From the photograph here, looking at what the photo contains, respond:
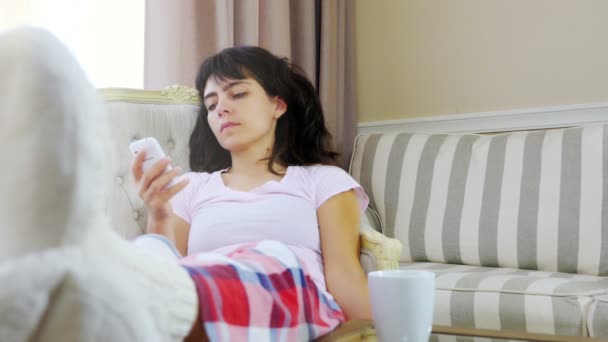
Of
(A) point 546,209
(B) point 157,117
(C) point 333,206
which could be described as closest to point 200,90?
(B) point 157,117

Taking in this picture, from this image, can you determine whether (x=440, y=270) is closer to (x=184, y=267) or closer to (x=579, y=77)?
(x=579, y=77)

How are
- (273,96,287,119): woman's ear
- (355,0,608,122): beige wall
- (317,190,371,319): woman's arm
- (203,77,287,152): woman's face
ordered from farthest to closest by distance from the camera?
(355,0,608,122): beige wall
(273,96,287,119): woman's ear
(203,77,287,152): woman's face
(317,190,371,319): woman's arm

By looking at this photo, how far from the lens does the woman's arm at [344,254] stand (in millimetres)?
1335

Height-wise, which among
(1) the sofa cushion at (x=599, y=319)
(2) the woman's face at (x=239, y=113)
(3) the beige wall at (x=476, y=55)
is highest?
(3) the beige wall at (x=476, y=55)

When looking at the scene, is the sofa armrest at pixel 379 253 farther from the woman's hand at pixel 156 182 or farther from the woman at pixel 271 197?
the woman's hand at pixel 156 182

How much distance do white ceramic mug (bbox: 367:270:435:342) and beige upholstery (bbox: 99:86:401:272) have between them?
55cm

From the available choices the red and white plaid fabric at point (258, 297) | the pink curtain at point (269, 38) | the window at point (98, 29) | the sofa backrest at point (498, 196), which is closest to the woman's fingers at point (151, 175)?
the red and white plaid fabric at point (258, 297)

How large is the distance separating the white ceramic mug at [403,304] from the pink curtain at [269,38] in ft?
4.16

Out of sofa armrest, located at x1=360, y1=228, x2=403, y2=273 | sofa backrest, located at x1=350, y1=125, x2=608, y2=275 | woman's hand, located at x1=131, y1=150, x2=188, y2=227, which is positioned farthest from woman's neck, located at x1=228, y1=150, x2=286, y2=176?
sofa backrest, located at x1=350, y1=125, x2=608, y2=275

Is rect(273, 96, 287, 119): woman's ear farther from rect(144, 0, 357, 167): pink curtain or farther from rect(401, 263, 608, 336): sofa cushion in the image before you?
rect(401, 263, 608, 336): sofa cushion

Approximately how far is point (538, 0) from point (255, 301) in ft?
6.26

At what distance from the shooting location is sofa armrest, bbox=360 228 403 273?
4.58ft

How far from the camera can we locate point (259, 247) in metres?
1.04

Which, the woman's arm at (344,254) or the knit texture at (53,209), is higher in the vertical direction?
the knit texture at (53,209)
